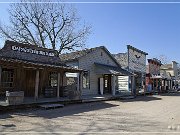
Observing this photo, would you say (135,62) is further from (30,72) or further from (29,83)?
(29,83)

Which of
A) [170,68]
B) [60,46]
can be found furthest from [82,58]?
[170,68]

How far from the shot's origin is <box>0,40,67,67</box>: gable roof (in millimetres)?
18625

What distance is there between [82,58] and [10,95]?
11.9 m

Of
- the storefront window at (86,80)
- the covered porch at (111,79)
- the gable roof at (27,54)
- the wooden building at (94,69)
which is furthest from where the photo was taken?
the covered porch at (111,79)

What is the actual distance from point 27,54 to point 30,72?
4.81 feet

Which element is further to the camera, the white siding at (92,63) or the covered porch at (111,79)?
the covered porch at (111,79)

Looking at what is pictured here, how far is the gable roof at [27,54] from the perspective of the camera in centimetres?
1862

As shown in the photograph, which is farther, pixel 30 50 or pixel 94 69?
pixel 94 69

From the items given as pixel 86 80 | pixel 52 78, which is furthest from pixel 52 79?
pixel 86 80

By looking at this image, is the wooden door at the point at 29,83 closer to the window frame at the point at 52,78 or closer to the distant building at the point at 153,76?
the window frame at the point at 52,78

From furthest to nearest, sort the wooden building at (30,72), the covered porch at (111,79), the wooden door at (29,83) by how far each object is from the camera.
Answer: the covered porch at (111,79) → the wooden door at (29,83) → the wooden building at (30,72)

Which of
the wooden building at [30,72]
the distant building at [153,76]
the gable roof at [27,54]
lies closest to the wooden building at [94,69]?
the wooden building at [30,72]

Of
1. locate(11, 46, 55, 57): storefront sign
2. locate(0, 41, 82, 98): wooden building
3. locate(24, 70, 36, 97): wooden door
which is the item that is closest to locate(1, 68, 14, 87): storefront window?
locate(0, 41, 82, 98): wooden building

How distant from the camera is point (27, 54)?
65.7 feet
